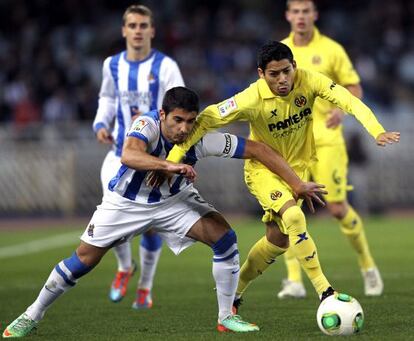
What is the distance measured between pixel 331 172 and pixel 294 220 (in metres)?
2.58

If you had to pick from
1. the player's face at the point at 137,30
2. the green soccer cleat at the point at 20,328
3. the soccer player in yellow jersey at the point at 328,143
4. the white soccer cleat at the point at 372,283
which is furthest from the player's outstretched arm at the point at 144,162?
the white soccer cleat at the point at 372,283

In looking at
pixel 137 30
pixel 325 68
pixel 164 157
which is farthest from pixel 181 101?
pixel 325 68

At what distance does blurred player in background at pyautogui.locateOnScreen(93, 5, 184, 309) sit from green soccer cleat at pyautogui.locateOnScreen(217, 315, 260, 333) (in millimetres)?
2017

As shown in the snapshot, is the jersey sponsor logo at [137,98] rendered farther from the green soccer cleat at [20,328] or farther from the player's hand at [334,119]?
the green soccer cleat at [20,328]

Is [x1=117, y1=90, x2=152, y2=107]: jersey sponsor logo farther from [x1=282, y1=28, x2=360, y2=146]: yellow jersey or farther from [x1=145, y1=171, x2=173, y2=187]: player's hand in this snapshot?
[x1=145, y1=171, x2=173, y2=187]: player's hand

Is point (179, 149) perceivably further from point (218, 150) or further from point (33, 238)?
point (33, 238)

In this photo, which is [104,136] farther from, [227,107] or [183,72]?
[183,72]

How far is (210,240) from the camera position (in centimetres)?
813

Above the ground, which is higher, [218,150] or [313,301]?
[218,150]

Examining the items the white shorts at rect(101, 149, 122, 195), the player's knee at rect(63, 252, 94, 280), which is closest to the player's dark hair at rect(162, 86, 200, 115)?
the player's knee at rect(63, 252, 94, 280)

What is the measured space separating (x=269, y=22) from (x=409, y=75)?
3.47 meters

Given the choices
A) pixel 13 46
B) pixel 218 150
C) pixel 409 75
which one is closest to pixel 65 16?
pixel 13 46

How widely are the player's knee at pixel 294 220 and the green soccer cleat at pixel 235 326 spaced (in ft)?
2.49

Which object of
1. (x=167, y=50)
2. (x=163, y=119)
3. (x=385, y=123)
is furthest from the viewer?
(x=167, y=50)
